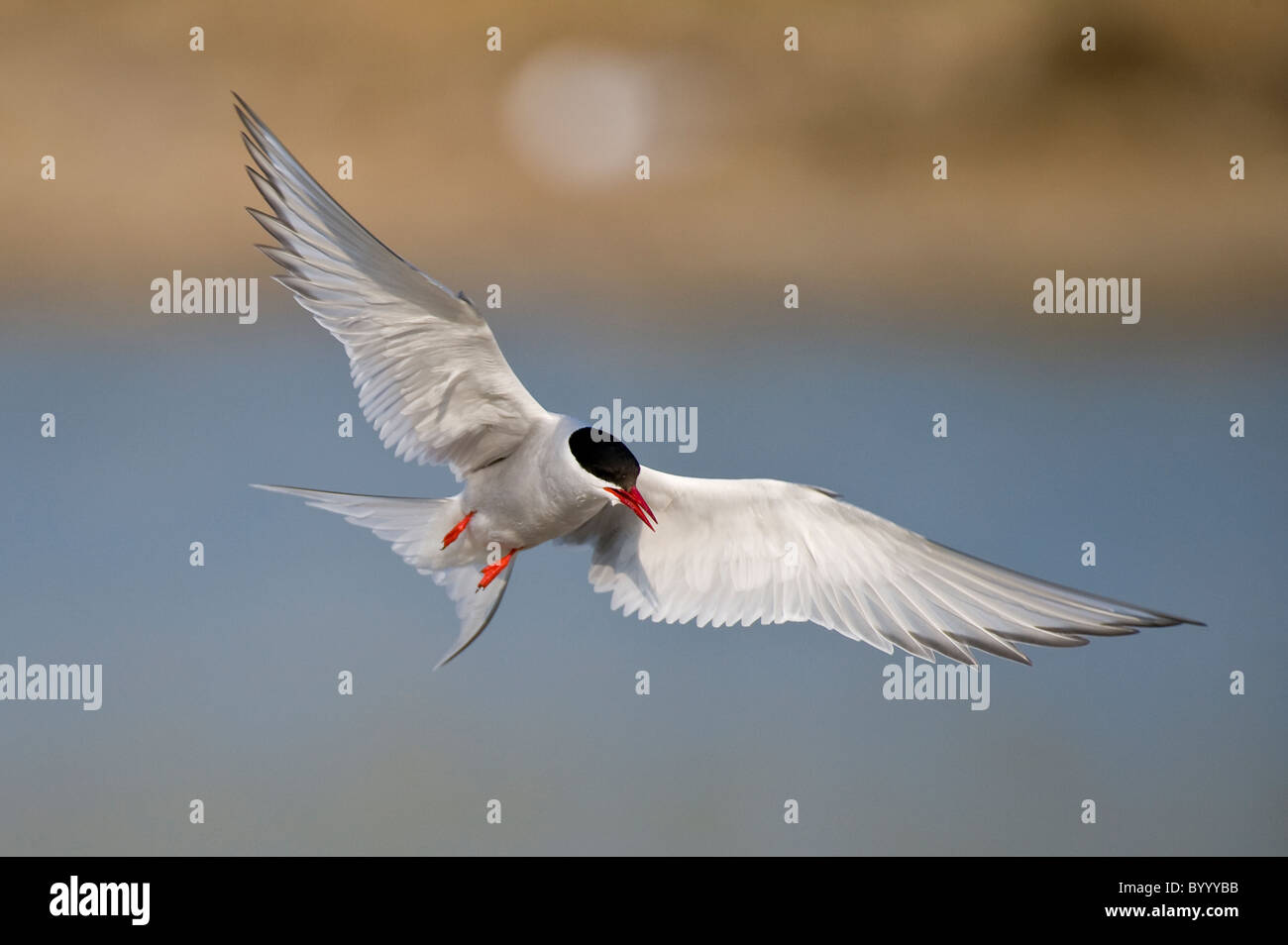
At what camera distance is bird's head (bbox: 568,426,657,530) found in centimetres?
266

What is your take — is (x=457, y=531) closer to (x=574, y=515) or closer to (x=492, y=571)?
(x=492, y=571)

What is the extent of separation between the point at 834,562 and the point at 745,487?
1.02 ft

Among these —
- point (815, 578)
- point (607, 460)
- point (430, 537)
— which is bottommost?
point (815, 578)

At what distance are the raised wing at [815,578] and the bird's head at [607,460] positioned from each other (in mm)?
315

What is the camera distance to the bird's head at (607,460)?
8.71 feet

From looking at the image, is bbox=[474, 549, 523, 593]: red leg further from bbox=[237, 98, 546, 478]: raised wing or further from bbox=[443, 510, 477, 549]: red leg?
bbox=[237, 98, 546, 478]: raised wing

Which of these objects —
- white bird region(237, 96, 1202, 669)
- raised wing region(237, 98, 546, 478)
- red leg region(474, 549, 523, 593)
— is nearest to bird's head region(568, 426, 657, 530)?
white bird region(237, 96, 1202, 669)

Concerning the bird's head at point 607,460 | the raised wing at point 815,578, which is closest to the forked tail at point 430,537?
the raised wing at point 815,578

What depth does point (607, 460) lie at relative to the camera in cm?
265

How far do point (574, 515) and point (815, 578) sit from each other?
0.69 meters

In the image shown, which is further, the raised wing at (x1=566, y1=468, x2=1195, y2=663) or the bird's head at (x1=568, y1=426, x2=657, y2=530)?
the raised wing at (x1=566, y1=468, x2=1195, y2=663)

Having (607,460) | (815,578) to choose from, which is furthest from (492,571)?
(815,578)

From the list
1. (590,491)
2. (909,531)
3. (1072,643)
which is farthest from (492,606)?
(1072,643)

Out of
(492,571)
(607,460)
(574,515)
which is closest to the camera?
(607,460)
